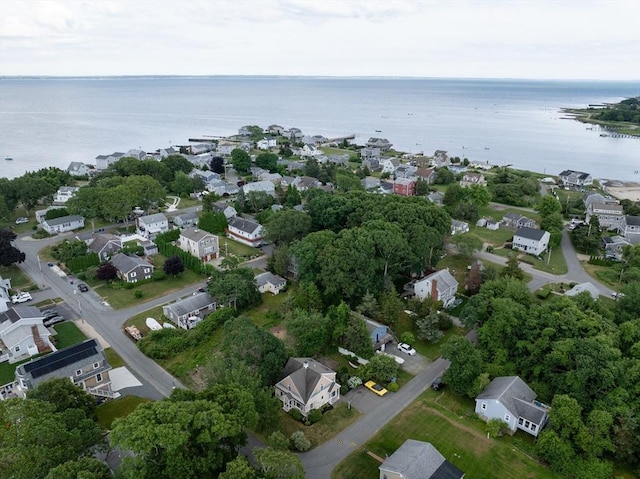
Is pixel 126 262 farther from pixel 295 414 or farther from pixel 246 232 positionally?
pixel 295 414

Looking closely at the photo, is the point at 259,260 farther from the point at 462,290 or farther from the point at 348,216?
the point at 462,290

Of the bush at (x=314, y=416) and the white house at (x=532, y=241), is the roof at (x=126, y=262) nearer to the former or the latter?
the bush at (x=314, y=416)

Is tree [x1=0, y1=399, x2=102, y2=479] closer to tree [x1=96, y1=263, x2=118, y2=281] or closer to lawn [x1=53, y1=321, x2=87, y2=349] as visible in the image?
lawn [x1=53, y1=321, x2=87, y2=349]

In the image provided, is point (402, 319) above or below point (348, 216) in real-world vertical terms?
below

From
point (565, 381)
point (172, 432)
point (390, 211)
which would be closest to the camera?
point (172, 432)

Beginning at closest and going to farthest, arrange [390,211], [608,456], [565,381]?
[608,456] < [565,381] < [390,211]

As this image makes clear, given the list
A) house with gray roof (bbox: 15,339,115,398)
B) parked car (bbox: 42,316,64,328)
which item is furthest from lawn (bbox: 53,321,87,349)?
house with gray roof (bbox: 15,339,115,398)

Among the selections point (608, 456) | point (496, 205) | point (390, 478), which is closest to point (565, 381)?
point (608, 456)
